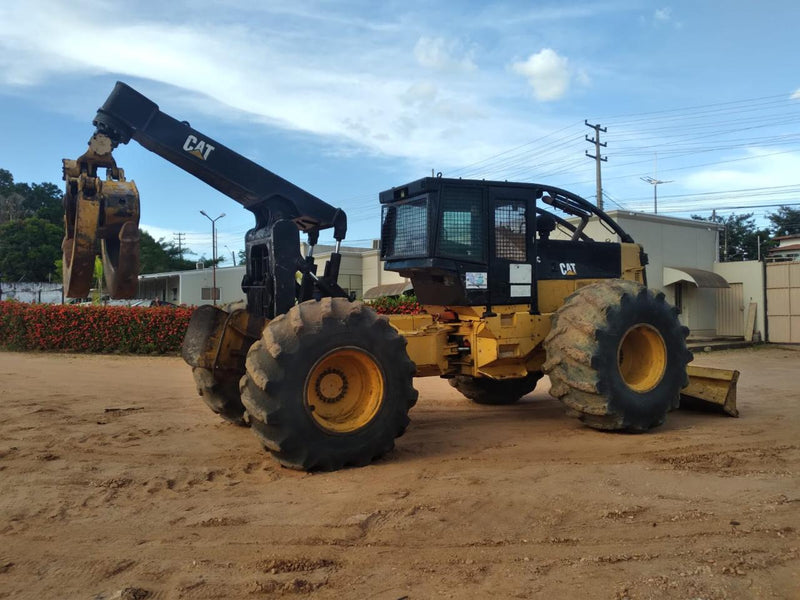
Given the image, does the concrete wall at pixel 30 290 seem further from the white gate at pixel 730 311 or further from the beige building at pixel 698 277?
the white gate at pixel 730 311

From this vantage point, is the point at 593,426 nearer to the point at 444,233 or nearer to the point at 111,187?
the point at 444,233

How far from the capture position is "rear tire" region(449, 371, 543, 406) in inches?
369

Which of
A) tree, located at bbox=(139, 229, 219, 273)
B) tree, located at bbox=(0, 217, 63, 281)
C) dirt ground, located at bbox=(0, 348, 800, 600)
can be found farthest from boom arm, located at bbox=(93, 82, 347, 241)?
tree, located at bbox=(139, 229, 219, 273)

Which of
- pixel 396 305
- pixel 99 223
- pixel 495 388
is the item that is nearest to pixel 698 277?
A: pixel 396 305

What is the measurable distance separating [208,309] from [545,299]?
12.5ft

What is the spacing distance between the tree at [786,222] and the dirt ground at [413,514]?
2418 inches

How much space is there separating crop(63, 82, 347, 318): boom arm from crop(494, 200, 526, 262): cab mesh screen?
1750 millimetres

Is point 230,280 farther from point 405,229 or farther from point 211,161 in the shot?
point 211,161

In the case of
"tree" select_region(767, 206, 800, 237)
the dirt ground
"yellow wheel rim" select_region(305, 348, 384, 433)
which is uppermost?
"tree" select_region(767, 206, 800, 237)

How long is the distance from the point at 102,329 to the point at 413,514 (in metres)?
15.2

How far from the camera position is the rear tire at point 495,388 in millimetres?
9375

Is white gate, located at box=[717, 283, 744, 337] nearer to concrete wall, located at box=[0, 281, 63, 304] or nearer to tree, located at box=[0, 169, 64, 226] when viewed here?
concrete wall, located at box=[0, 281, 63, 304]

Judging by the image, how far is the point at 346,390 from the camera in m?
6.07

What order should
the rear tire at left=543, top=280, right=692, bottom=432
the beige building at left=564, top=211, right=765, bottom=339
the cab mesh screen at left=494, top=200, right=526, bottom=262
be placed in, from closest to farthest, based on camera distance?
the rear tire at left=543, top=280, right=692, bottom=432 < the cab mesh screen at left=494, top=200, right=526, bottom=262 < the beige building at left=564, top=211, right=765, bottom=339
